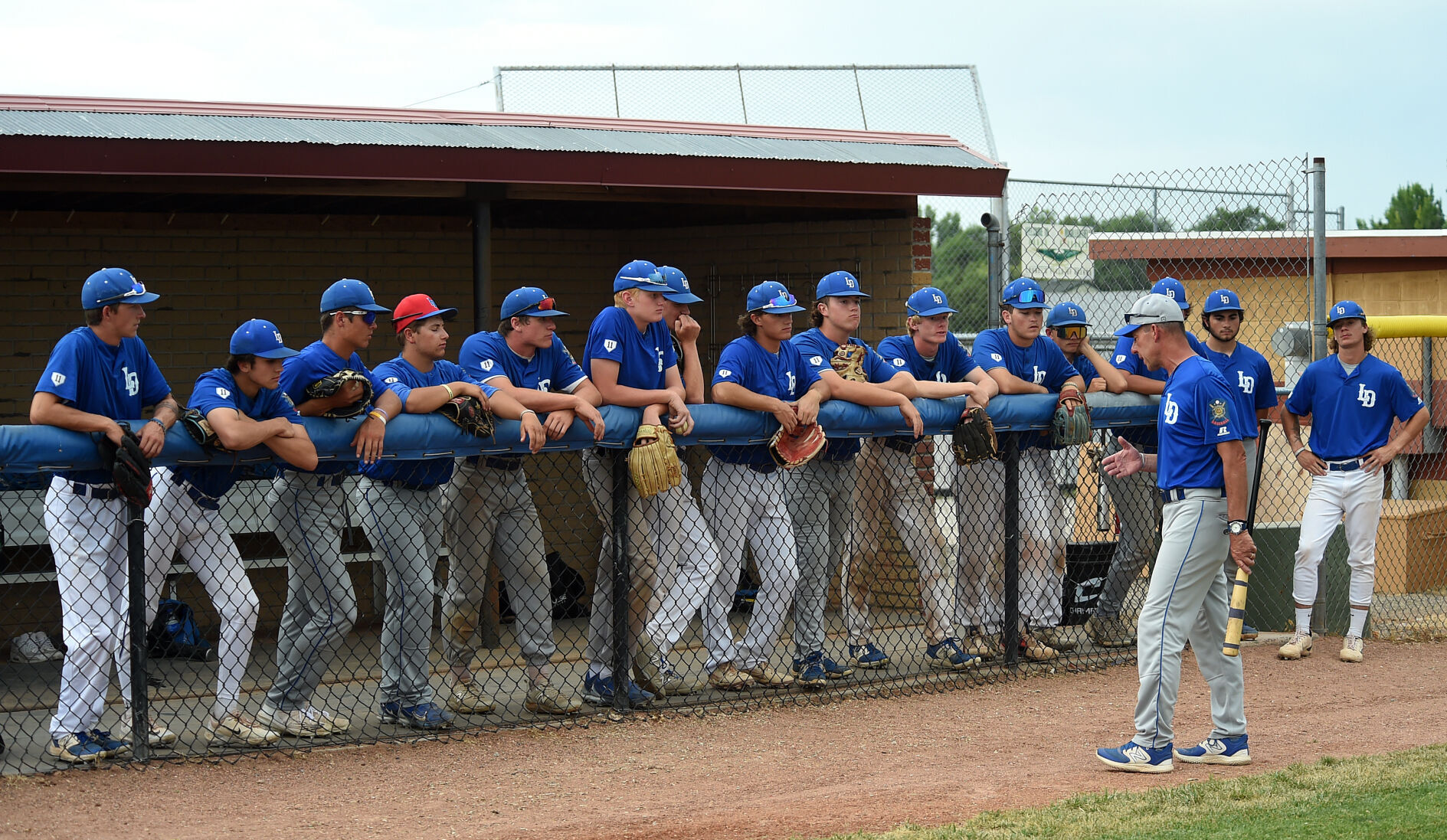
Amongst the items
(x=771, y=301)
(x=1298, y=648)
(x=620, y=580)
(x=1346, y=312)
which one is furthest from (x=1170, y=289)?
(x=620, y=580)

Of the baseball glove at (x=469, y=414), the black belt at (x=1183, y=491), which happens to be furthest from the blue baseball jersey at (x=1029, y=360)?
the baseball glove at (x=469, y=414)

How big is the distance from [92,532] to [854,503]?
340 centimetres

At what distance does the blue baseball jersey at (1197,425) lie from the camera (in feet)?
15.8

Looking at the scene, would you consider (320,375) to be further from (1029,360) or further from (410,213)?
(410,213)

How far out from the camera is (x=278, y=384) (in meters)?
5.10

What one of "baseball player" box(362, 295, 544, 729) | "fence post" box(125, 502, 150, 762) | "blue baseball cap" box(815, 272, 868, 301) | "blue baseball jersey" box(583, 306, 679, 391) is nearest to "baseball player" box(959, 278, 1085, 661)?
"blue baseball cap" box(815, 272, 868, 301)

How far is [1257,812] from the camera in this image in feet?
14.0

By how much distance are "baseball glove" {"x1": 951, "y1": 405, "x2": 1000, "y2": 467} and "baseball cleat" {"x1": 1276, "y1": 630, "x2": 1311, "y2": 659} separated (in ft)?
7.02

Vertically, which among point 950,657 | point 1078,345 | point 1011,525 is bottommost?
point 950,657

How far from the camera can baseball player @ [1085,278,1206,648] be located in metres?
7.18

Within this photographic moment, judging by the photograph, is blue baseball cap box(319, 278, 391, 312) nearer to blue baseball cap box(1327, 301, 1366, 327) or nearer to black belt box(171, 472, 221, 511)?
black belt box(171, 472, 221, 511)

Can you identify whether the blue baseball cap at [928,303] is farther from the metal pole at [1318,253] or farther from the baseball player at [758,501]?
the metal pole at [1318,253]

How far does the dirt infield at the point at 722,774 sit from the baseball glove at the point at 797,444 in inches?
44.0

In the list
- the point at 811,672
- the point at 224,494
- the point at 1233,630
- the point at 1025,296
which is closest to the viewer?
the point at 1233,630
